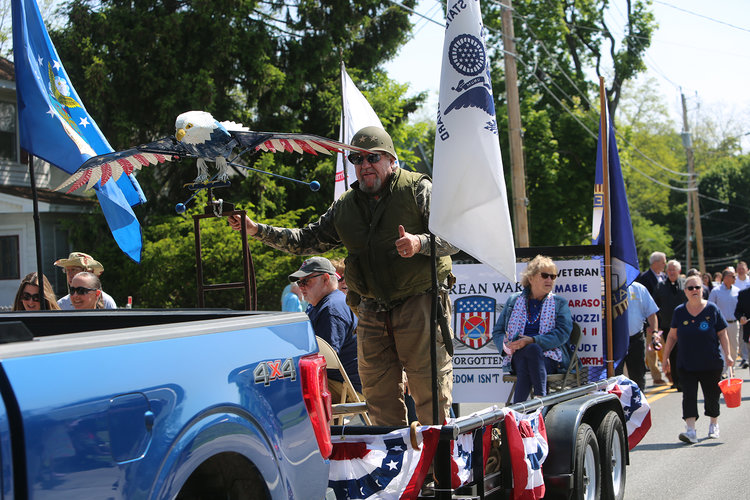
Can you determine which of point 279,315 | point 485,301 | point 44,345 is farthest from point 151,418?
point 485,301

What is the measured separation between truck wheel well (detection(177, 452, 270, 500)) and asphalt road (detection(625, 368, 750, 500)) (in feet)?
15.5

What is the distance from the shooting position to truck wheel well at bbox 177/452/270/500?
296 centimetres

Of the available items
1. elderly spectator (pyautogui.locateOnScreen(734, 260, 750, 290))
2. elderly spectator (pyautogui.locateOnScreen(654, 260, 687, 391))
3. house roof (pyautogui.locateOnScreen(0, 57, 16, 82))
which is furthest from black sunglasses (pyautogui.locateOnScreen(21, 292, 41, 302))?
house roof (pyautogui.locateOnScreen(0, 57, 16, 82))

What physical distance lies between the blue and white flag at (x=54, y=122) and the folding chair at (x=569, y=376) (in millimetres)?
3414

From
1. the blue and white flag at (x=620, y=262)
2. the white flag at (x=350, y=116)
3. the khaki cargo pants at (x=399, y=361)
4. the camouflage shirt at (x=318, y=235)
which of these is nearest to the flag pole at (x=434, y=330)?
the camouflage shirt at (x=318, y=235)

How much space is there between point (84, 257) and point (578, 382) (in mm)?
4545

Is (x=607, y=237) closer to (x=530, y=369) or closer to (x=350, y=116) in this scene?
(x=530, y=369)

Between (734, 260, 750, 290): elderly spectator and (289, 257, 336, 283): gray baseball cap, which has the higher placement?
(289, 257, 336, 283): gray baseball cap

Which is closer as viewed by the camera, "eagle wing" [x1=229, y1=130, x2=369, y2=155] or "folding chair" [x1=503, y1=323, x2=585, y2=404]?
"eagle wing" [x1=229, y1=130, x2=369, y2=155]

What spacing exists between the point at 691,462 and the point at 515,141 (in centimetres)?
1035

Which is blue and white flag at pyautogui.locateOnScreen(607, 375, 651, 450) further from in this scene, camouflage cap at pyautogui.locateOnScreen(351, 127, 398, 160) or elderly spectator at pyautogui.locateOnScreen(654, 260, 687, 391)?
elderly spectator at pyautogui.locateOnScreen(654, 260, 687, 391)

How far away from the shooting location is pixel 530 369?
7.02 metres

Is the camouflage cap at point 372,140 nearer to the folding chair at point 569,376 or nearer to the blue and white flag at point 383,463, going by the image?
the blue and white flag at point 383,463

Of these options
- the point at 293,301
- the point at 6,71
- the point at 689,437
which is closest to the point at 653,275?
the point at 689,437
